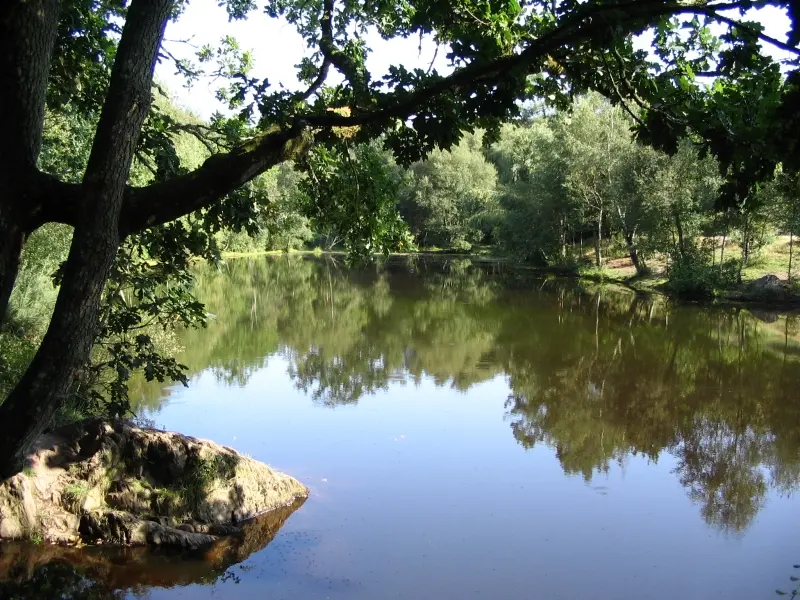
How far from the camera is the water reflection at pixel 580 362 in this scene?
32.4ft

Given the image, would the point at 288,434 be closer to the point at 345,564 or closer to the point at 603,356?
the point at 345,564

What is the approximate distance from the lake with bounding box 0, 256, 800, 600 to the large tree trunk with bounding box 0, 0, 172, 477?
1.99m

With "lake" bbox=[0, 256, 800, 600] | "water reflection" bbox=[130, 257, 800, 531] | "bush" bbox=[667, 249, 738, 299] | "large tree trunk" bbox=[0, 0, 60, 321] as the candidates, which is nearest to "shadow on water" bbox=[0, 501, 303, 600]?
"lake" bbox=[0, 256, 800, 600]

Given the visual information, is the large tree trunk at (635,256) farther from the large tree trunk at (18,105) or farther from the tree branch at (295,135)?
the large tree trunk at (18,105)

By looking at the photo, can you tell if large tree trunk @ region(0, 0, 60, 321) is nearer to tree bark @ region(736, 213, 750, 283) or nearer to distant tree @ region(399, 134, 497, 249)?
tree bark @ region(736, 213, 750, 283)

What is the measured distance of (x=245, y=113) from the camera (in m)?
4.84

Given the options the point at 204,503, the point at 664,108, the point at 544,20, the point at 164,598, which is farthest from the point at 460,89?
the point at 204,503

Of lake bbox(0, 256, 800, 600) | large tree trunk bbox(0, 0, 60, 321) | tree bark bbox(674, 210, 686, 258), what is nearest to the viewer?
large tree trunk bbox(0, 0, 60, 321)

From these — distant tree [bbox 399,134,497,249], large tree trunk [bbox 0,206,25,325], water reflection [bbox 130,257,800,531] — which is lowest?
water reflection [bbox 130,257,800,531]

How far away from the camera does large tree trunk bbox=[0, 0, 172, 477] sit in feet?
8.89

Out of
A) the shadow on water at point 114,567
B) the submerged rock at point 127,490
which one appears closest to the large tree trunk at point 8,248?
the shadow on water at point 114,567

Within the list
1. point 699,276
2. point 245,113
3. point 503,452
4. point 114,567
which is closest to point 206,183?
point 245,113

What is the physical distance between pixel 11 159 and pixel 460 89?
7.05 feet

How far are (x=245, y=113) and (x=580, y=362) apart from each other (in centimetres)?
1244
